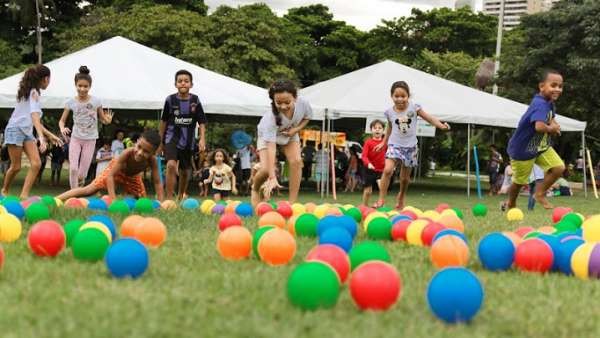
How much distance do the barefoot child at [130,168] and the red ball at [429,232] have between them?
330 cm

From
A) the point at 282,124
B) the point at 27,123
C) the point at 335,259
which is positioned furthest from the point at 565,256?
the point at 27,123

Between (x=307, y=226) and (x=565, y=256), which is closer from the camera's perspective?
(x=565, y=256)

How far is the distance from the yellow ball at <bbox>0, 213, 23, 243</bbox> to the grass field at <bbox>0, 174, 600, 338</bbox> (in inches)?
16.9

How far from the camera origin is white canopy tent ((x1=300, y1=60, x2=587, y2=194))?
1542cm

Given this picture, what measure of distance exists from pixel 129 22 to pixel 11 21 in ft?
30.5

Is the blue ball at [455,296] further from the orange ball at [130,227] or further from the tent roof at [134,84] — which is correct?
the tent roof at [134,84]

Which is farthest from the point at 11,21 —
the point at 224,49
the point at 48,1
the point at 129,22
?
the point at 224,49

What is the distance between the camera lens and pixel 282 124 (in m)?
7.58

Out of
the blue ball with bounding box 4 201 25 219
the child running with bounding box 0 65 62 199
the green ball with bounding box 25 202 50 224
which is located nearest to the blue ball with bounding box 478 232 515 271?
the green ball with bounding box 25 202 50 224

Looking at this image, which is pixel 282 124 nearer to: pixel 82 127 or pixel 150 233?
pixel 82 127

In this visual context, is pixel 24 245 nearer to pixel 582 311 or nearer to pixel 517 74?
pixel 582 311

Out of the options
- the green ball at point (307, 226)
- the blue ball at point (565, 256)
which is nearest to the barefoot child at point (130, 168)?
the green ball at point (307, 226)

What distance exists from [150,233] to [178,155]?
466 centimetres

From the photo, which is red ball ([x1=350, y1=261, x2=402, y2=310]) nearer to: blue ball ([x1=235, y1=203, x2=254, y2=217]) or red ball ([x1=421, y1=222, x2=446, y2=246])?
red ball ([x1=421, y1=222, x2=446, y2=246])
